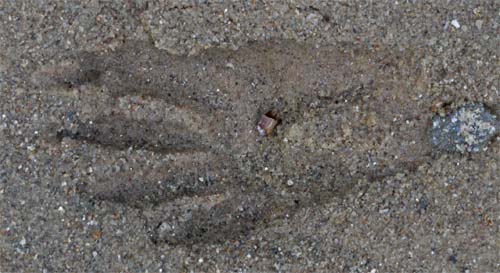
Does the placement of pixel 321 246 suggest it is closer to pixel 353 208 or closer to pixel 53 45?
pixel 353 208

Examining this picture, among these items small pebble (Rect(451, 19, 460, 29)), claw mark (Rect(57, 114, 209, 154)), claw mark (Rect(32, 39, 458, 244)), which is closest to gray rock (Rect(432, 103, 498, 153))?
claw mark (Rect(32, 39, 458, 244))

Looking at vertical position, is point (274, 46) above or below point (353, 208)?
above

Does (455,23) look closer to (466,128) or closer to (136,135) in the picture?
(466,128)

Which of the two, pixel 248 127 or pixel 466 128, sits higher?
pixel 466 128

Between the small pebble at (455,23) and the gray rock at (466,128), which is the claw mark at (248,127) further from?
the small pebble at (455,23)

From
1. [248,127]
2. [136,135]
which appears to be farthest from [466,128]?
[136,135]

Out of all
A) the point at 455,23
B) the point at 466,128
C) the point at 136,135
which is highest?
the point at 455,23

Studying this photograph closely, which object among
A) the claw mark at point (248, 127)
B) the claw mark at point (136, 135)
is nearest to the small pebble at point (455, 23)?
the claw mark at point (248, 127)

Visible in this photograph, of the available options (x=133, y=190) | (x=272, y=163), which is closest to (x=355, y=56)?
(x=272, y=163)
